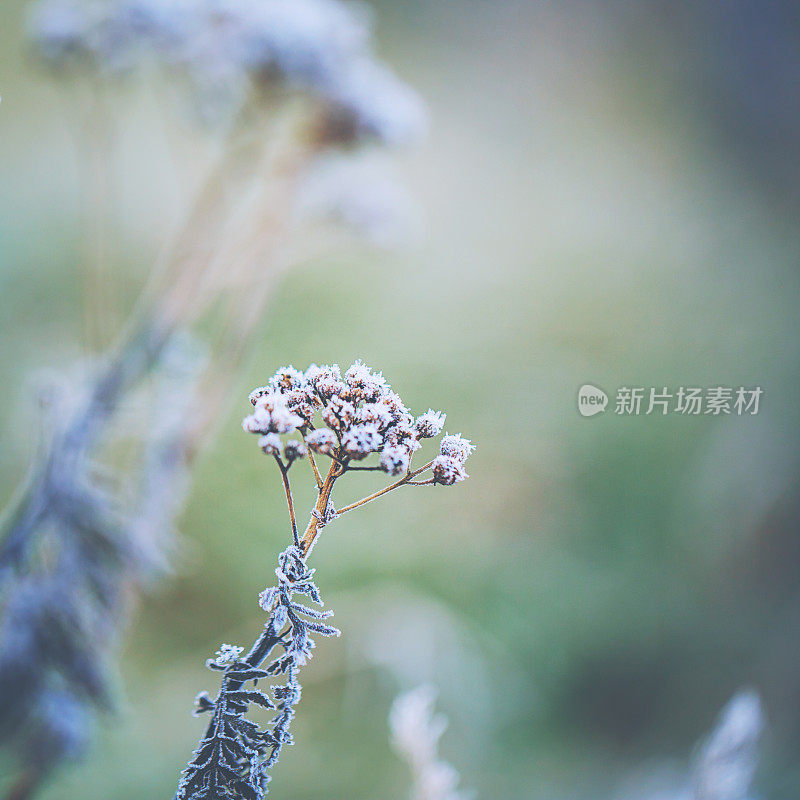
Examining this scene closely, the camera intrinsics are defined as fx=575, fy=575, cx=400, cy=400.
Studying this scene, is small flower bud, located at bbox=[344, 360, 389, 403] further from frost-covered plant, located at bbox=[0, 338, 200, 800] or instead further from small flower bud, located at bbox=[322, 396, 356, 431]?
frost-covered plant, located at bbox=[0, 338, 200, 800]

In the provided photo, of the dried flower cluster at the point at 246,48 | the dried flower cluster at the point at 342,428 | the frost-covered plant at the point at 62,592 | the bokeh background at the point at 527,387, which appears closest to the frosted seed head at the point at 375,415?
the dried flower cluster at the point at 342,428

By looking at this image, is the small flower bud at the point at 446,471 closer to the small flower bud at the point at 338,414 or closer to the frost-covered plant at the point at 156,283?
the small flower bud at the point at 338,414

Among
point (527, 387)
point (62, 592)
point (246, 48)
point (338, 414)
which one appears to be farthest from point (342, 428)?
point (527, 387)

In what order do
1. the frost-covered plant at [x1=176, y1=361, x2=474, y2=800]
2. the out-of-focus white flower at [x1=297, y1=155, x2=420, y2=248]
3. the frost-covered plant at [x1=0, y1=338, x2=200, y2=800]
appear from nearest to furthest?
the frost-covered plant at [x1=176, y1=361, x2=474, y2=800], the frost-covered plant at [x1=0, y1=338, x2=200, y2=800], the out-of-focus white flower at [x1=297, y1=155, x2=420, y2=248]

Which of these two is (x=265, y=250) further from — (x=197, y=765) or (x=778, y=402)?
(x=778, y=402)

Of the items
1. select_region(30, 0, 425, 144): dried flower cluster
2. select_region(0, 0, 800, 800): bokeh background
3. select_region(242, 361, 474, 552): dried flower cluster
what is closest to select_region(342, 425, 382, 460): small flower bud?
select_region(242, 361, 474, 552): dried flower cluster

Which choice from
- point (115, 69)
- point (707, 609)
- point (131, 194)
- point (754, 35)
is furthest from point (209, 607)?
point (754, 35)
